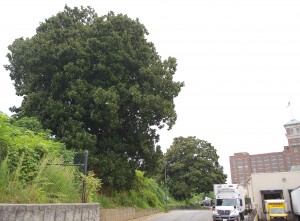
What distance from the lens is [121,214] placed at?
20.7 m

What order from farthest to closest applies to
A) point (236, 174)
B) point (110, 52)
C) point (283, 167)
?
point (236, 174) → point (283, 167) → point (110, 52)

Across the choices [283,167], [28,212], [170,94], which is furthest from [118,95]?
[283,167]

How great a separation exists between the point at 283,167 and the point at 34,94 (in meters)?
185

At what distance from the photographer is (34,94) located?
20.1 m

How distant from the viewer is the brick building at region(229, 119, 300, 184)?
151m

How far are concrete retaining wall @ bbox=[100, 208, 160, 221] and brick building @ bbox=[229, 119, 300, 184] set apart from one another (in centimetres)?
14419

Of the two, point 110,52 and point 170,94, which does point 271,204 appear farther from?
point 110,52

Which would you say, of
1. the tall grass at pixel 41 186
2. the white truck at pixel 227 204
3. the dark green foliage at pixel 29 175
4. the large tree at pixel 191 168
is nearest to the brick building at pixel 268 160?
the large tree at pixel 191 168

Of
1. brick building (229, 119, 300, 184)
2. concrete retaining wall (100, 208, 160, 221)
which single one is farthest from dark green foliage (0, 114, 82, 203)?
brick building (229, 119, 300, 184)

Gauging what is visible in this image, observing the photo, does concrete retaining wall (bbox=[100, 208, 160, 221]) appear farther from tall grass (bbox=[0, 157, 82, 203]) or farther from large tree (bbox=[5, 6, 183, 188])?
tall grass (bbox=[0, 157, 82, 203])

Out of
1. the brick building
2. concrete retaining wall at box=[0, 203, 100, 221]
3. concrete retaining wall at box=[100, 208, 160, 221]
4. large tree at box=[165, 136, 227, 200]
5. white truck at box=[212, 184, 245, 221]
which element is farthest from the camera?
the brick building

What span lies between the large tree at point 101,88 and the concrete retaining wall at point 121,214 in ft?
6.25

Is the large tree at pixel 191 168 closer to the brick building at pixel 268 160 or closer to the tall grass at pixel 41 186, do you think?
the tall grass at pixel 41 186

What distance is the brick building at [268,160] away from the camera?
15100cm
